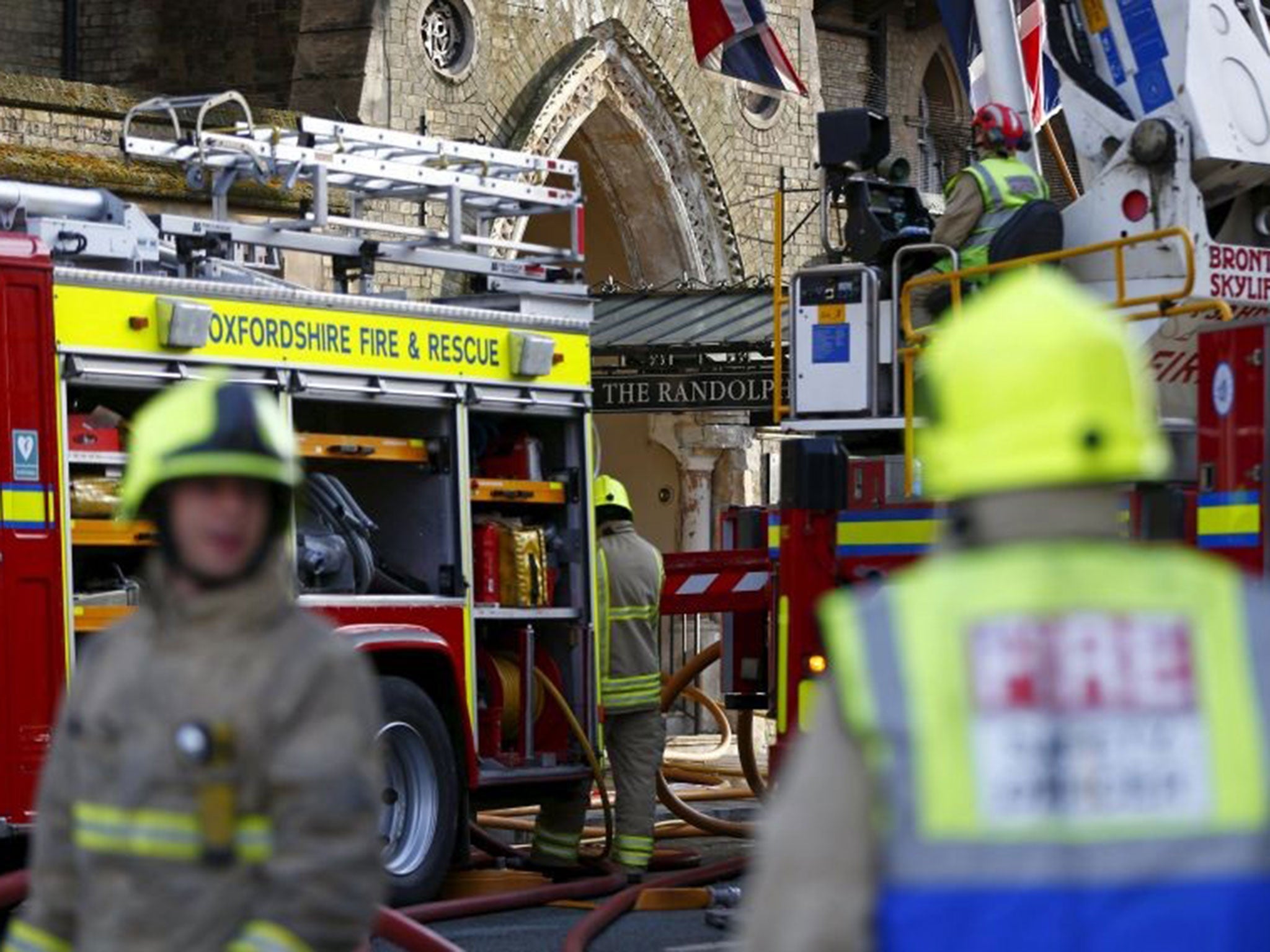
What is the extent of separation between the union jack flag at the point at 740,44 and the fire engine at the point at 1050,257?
26.4ft

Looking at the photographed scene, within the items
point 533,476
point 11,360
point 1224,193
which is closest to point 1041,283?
point 11,360

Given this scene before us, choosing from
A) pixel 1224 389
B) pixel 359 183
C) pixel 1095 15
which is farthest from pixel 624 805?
pixel 1224 389

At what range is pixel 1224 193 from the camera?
10867 millimetres

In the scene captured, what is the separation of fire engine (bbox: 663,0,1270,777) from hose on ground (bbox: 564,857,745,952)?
0.73m

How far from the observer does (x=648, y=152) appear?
24797mm

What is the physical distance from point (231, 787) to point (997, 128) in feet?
26.3

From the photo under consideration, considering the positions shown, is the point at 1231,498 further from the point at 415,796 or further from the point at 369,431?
the point at 369,431

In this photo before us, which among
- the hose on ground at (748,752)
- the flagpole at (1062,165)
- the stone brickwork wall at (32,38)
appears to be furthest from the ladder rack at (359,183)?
the stone brickwork wall at (32,38)

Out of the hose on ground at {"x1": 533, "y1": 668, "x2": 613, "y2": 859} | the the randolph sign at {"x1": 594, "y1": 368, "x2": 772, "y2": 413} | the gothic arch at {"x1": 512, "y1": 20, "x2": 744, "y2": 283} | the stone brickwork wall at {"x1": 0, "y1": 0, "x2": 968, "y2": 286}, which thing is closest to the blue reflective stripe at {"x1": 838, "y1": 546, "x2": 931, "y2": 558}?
the hose on ground at {"x1": 533, "y1": 668, "x2": 613, "y2": 859}

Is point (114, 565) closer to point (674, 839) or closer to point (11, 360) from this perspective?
point (11, 360)

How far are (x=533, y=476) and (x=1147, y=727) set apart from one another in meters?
9.00

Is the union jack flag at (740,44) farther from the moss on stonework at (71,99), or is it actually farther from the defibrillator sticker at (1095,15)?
the defibrillator sticker at (1095,15)

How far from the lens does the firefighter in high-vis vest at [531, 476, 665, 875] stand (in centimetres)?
1196

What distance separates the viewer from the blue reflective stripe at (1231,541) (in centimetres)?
860
